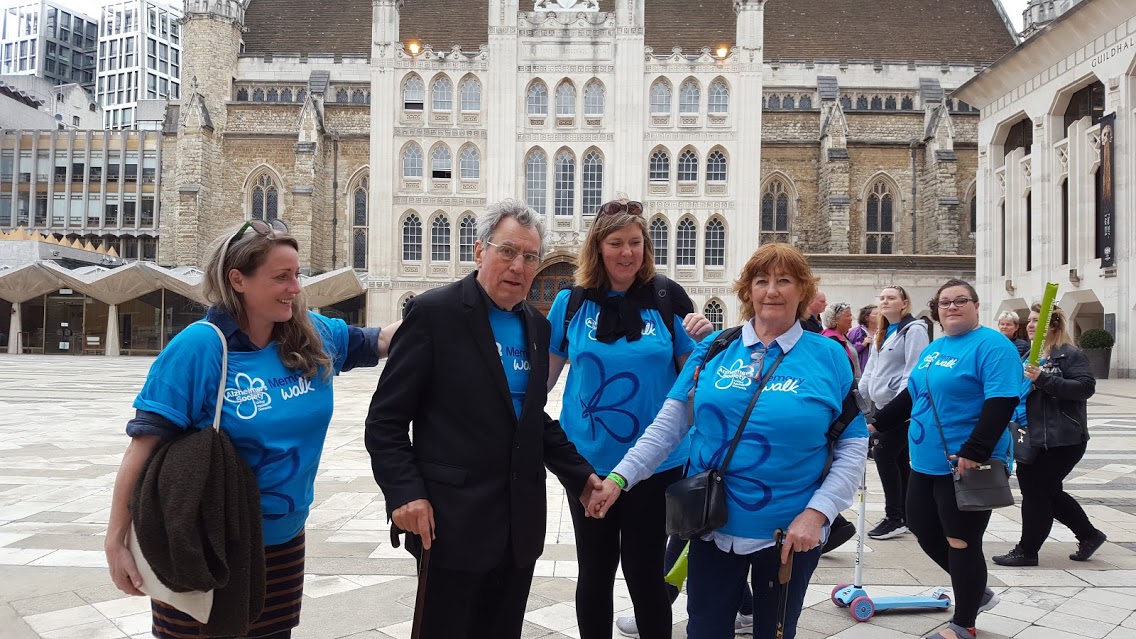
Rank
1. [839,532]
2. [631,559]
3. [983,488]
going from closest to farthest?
1. [839,532]
2. [631,559]
3. [983,488]

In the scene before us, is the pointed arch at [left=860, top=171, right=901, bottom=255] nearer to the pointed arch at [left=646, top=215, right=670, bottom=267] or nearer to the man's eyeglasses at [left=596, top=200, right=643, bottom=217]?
the pointed arch at [left=646, top=215, right=670, bottom=267]

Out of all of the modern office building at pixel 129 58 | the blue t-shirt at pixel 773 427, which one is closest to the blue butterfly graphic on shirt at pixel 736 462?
the blue t-shirt at pixel 773 427

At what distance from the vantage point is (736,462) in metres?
2.43

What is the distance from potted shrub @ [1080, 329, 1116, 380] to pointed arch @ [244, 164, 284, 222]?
3160 cm

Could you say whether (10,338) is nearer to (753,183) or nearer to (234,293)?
(753,183)

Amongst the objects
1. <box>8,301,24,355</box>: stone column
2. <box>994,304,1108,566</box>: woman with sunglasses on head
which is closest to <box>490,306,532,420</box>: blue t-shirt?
<box>994,304,1108,566</box>: woman with sunglasses on head

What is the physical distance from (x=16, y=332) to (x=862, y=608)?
33.9 metres

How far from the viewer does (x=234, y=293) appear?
7.36 feet

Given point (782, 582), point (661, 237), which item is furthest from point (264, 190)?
point (782, 582)

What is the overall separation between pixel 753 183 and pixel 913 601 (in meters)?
28.0

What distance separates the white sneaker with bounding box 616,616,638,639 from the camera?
11.5 feet

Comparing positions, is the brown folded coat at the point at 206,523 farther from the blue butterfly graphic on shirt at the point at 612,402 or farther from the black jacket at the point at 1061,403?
the black jacket at the point at 1061,403

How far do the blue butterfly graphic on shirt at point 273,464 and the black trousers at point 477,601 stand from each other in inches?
18.6

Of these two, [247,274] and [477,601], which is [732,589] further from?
[247,274]
